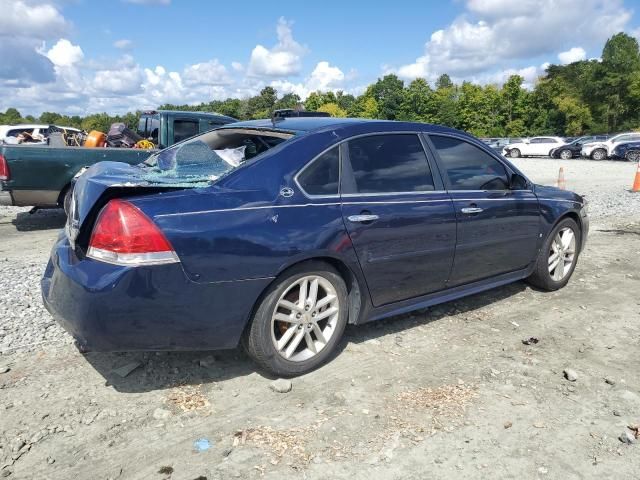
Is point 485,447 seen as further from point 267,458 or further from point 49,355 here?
point 49,355

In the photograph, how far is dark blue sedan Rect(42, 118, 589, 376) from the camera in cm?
289

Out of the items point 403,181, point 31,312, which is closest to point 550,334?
point 403,181

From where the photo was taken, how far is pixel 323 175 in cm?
351

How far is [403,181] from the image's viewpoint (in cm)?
392

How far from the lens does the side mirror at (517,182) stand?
4.77 m

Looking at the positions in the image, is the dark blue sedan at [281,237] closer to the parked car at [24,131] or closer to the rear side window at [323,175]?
the rear side window at [323,175]

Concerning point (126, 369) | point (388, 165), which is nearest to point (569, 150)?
point (388, 165)

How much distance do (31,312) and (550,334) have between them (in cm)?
433

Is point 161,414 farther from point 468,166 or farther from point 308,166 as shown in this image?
point 468,166

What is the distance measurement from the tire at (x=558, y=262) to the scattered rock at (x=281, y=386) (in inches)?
117

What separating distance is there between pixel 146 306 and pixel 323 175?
4.58ft

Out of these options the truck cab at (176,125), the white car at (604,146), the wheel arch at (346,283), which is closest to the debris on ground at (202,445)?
the wheel arch at (346,283)

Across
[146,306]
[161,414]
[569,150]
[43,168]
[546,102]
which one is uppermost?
[546,102]

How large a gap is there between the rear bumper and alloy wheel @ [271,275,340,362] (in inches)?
11.0
